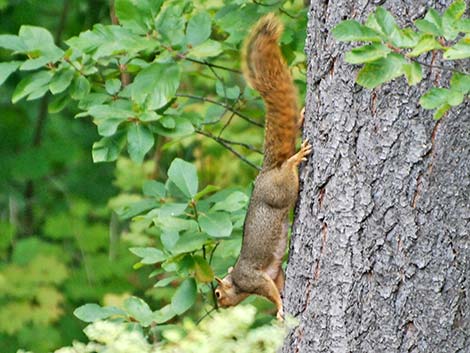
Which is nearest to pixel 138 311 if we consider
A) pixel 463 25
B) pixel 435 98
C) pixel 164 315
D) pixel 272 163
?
pixel 164 315

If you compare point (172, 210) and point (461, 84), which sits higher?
point (461, 84)

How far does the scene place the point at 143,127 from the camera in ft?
9.22

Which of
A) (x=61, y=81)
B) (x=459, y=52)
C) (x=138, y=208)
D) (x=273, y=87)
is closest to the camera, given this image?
(x=459, y=52)

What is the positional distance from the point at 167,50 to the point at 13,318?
3.00 meters

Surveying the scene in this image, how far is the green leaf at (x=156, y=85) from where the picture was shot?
264 cm

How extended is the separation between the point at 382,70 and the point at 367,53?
5 cm

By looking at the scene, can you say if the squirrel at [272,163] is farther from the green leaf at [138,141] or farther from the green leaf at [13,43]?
the green leaf at [13,43]

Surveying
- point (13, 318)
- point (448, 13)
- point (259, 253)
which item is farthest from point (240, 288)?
point (13, 318)

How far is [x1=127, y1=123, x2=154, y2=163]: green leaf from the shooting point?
277 centimetres

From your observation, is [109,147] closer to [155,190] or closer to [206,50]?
[155,190]

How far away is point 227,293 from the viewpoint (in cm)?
297

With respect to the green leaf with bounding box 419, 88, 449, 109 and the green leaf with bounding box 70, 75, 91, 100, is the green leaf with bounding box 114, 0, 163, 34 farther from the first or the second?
the green leaf with bounding box 419, 88, 449, 109

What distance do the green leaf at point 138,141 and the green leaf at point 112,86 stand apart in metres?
0.33

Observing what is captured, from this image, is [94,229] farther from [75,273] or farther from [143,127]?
[143,127]
